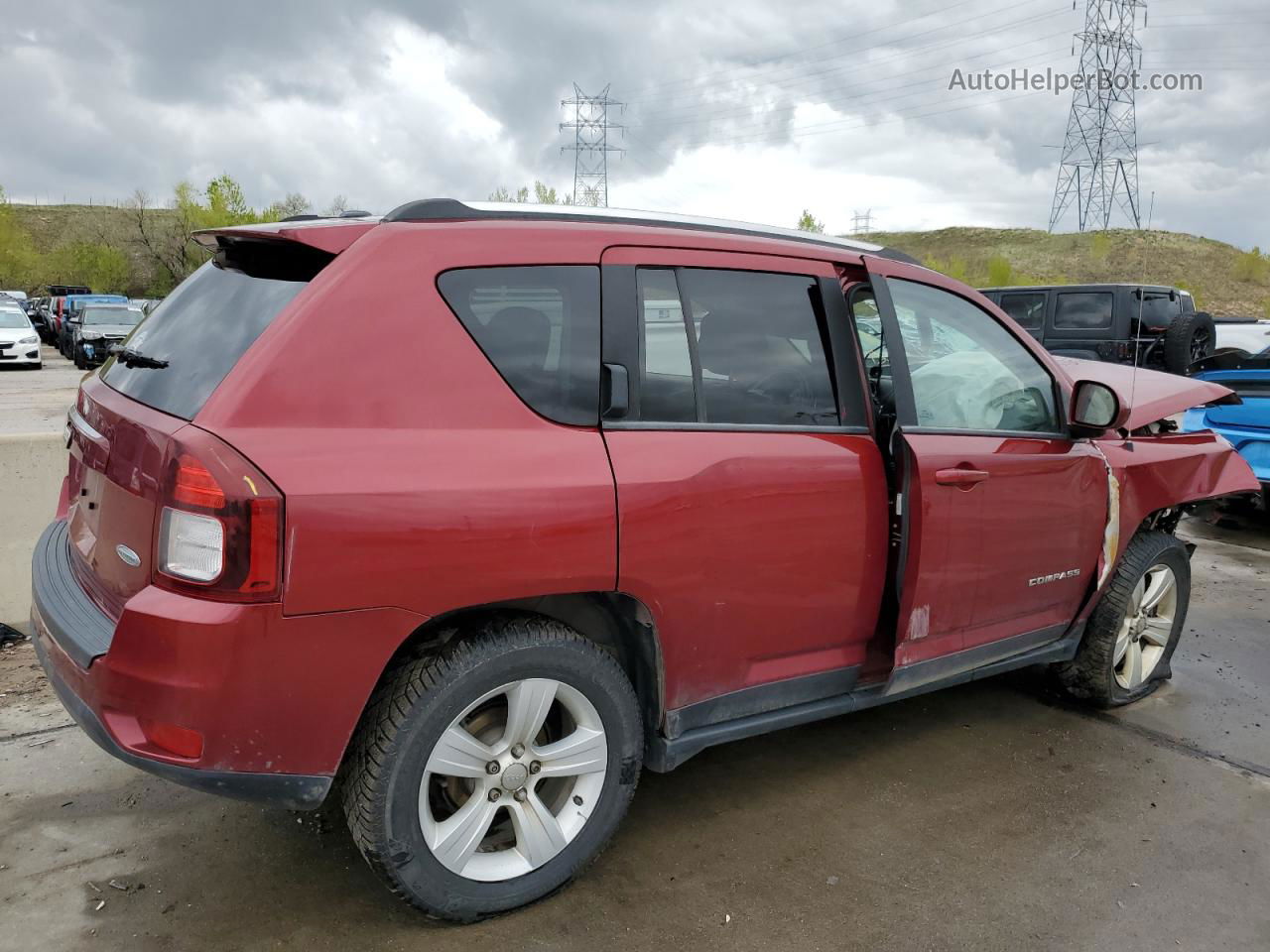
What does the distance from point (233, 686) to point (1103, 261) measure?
299 feet

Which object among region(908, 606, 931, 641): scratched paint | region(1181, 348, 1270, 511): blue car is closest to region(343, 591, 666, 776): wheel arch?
region(908, 606, 931, 641): scratched paint

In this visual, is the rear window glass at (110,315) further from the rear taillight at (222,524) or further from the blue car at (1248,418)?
the rear taillight at (222,524)

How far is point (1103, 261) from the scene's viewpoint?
8112cm

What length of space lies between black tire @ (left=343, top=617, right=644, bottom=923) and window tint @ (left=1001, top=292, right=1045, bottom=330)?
12972mm

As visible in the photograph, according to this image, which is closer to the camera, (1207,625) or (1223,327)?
(1207,625)

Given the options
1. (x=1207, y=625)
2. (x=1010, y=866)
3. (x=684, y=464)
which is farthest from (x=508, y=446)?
(x=1207, y=625)

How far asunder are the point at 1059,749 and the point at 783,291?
224 centimetres

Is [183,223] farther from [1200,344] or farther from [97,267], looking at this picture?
[1200,344]

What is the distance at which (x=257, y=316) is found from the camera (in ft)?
7.71

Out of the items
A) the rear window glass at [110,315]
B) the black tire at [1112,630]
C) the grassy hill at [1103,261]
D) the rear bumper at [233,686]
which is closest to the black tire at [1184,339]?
the black tire at [1112,630]

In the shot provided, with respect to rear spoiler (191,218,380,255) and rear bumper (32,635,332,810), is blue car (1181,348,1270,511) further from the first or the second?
rear bumper (32,635,332,810)

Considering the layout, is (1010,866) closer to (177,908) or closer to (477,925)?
(477,925)

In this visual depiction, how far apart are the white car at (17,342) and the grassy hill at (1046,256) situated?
5140cm

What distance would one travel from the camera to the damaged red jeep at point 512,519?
214cm
